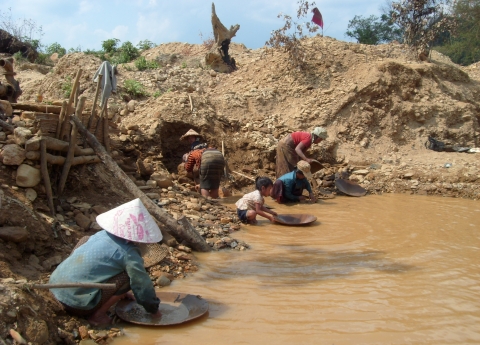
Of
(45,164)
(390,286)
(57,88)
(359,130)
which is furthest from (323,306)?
(57,88)

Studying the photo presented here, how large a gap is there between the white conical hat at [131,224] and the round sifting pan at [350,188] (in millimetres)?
6434

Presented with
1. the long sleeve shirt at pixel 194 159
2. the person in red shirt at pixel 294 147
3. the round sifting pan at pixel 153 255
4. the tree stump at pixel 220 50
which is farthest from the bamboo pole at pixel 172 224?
the tree stump at pixel 220 50

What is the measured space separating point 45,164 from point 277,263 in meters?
2.65

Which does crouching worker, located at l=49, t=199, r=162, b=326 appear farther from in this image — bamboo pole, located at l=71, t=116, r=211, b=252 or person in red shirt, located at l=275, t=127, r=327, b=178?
person in red shirt, located at l=275, t=127, r=327, b=178

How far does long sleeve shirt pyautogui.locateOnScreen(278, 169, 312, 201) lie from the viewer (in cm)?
788

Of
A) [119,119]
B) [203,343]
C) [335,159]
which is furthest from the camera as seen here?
[335,159]

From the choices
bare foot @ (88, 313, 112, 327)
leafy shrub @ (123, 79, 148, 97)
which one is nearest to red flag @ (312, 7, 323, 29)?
leafy shrub @ (123, 79, 148, 97)

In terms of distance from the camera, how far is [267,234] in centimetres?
597

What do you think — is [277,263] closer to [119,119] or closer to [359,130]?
[119,119]

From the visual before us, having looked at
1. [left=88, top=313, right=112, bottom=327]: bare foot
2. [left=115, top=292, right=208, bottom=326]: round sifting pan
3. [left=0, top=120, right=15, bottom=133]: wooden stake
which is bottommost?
[left=88, top=313, right=112, bottom=327]: bare foot

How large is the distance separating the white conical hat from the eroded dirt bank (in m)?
1.11

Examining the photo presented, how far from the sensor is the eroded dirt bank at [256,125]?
16.6 feet

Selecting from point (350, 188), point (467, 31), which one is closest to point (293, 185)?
point (350, 188)

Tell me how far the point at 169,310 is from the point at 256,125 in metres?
7.66
